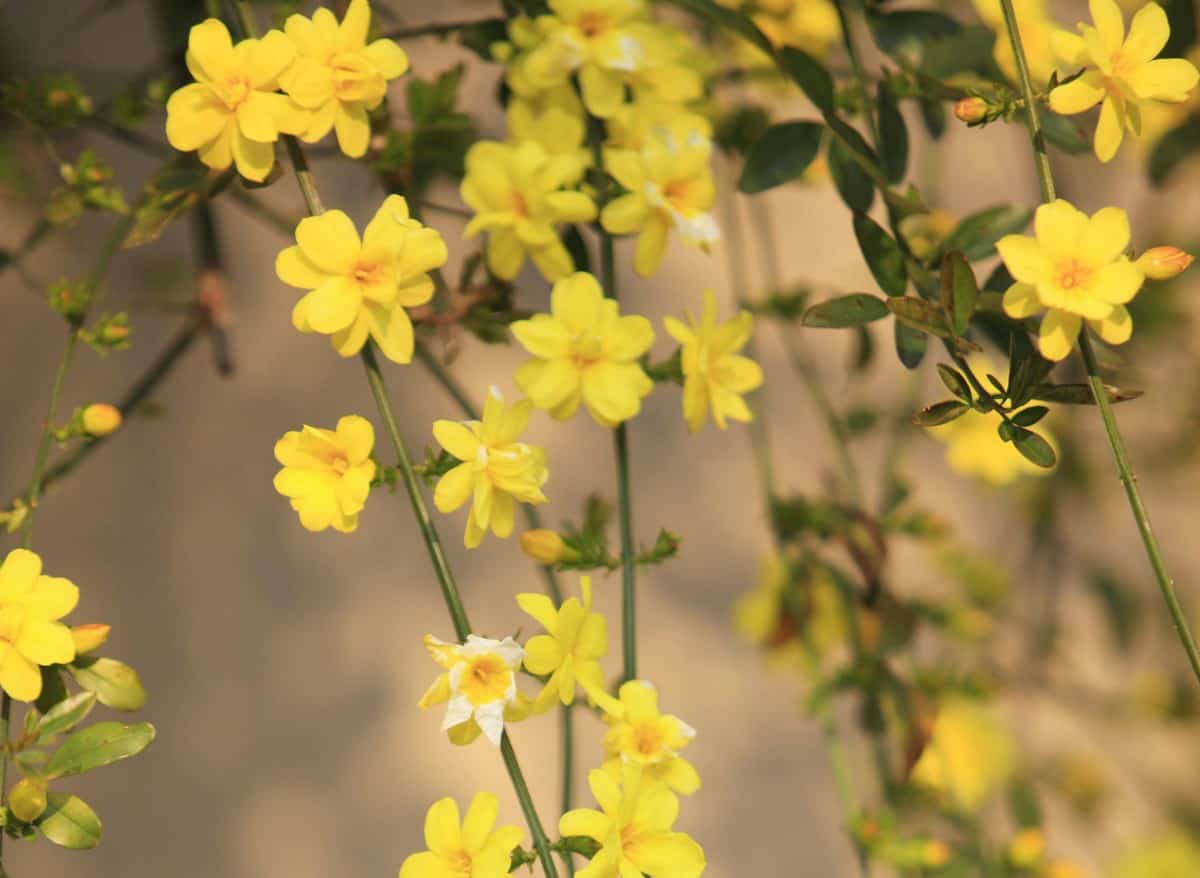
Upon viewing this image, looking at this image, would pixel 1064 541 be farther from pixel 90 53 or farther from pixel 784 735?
pixel 90 53

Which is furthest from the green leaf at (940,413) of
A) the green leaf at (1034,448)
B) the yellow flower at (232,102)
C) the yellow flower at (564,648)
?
the yellow flower at (232,102)

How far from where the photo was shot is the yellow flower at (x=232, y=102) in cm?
39

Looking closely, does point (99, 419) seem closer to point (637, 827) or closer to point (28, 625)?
point (28, 625)

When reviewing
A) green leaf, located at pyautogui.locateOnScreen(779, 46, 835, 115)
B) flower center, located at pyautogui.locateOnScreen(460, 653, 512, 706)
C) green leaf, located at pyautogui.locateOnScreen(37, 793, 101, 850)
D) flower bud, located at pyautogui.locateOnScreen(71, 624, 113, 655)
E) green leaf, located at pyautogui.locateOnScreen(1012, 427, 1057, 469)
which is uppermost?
green leaf, located at pyautogui.locateOnScreen(779, 46, 835, 115)

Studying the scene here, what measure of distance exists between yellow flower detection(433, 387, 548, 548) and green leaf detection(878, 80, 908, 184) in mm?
209

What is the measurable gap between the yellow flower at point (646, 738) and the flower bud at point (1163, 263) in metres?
0.22

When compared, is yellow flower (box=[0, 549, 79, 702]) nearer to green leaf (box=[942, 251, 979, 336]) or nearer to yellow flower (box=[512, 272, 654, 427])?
yellow flower (box=[512, 272, 654, 427])

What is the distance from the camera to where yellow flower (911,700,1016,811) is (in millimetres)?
823

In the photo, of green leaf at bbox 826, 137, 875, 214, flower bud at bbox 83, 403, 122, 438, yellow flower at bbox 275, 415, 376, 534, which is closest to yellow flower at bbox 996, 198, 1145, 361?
green leaf at bbox 826, 137, 875, 214

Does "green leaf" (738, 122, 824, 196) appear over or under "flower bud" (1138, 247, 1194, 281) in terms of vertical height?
under

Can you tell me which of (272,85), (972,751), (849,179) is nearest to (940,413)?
(849,179)

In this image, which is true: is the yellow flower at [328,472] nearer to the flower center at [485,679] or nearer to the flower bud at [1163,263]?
the flower center at [485,679]

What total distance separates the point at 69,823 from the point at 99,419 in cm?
14

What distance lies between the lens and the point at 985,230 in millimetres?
497
